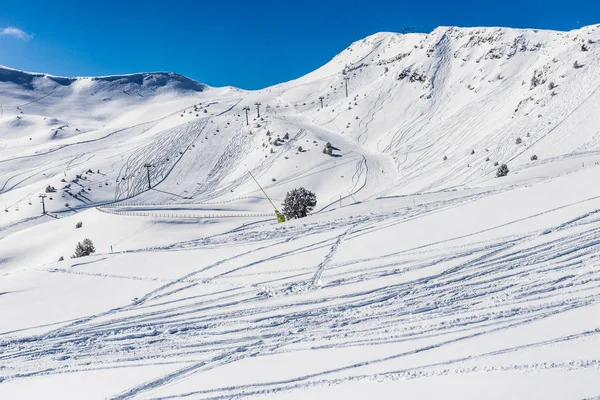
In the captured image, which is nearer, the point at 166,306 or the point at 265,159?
the point at 166,306

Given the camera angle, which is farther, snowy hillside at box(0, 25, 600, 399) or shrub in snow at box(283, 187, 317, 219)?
shrub in snow at box(283, 187, 317, 219)

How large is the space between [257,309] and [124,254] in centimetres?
1064

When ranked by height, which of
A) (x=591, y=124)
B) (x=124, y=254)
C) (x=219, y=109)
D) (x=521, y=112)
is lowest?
(x=124, y=254)

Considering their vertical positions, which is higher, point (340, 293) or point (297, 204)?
point (297, 204)

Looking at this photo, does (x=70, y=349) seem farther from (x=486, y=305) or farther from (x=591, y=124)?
(x=591, y=124)

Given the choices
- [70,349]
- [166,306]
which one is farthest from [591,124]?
[70,349]

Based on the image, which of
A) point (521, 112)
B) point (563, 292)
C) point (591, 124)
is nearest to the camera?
point (563, 292)

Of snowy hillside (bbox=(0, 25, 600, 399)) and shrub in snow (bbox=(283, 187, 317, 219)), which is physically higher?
shrub in snow (bbox=(283, 187, 317, 219))

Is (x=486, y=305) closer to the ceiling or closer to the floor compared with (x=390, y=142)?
closer to the floor

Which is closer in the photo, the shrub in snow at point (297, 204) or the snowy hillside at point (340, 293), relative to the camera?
the snowy hillside at point (340, 293)

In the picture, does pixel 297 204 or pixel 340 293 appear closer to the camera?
pixel 340 293

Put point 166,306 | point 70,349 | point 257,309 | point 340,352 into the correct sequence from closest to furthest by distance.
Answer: point 340,352
point 70,349
point 257,309
point 166,306

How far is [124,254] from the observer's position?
68.8ft

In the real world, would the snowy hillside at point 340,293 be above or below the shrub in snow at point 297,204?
below
